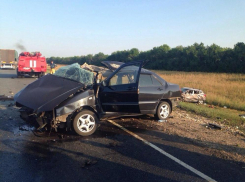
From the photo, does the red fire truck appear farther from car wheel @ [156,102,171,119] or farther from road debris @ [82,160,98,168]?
road debris @ [82,160,98,168]

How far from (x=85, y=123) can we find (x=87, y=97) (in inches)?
25.6

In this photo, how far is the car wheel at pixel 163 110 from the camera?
725 cm

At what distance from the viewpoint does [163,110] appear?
24.2ft

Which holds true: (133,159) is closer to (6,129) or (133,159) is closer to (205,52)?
(6,129)

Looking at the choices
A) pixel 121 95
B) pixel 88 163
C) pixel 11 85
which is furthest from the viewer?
pixel 11 85

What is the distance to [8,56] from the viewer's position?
40125mm

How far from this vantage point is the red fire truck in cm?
2169

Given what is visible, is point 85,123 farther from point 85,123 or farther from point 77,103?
point 77,103

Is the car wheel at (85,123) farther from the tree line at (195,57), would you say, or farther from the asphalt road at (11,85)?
the tree line at (195,57)

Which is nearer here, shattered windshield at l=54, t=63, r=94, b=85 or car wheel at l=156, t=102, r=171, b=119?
shattered windshield at l=54, t=63, r=94, b=85

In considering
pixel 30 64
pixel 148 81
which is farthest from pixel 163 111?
pixel 30 64

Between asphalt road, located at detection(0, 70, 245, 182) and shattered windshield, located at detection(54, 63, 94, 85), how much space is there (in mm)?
1458

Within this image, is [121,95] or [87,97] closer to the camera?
[87,97]

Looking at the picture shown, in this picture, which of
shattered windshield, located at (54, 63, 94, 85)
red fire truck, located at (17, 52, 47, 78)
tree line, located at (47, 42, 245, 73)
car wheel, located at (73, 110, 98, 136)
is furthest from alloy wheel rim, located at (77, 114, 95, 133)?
tree line, located at (47, 42, 245, 73)
